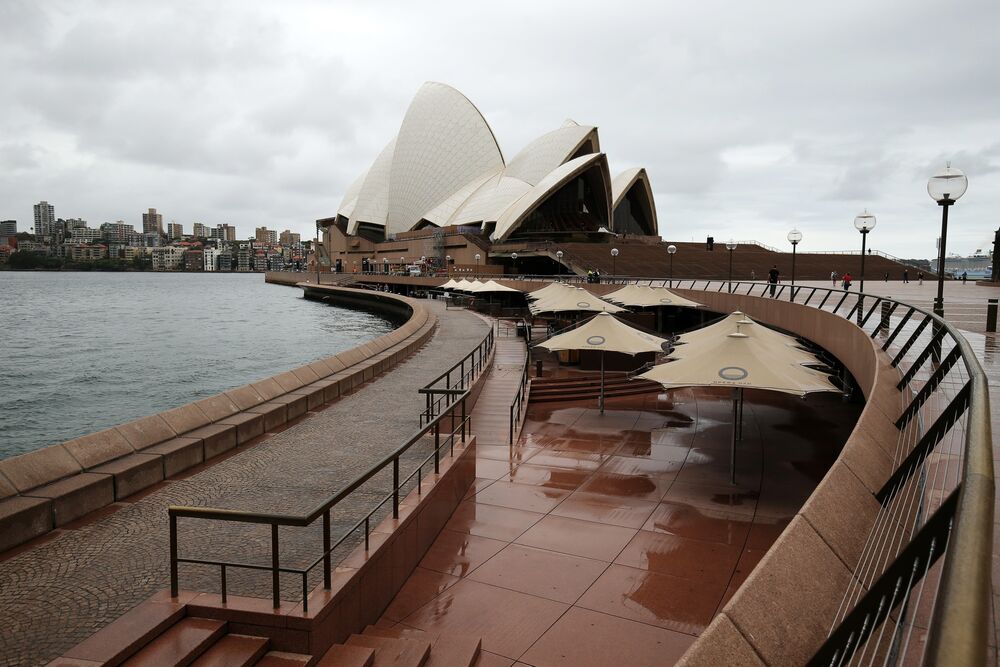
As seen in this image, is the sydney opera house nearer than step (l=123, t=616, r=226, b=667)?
No

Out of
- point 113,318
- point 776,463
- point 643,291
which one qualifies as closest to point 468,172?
point 113,318

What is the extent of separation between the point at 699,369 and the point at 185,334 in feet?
114

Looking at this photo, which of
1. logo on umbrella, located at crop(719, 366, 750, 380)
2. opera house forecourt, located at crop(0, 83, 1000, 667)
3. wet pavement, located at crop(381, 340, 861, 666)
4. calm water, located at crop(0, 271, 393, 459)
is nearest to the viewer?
opera house forecourt, located at crop(0, 83, 1000, 667)

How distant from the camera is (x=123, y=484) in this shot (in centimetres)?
654

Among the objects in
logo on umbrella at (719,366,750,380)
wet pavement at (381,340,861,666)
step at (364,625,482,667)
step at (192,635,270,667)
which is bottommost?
wet pavement at (381,340,861,666)

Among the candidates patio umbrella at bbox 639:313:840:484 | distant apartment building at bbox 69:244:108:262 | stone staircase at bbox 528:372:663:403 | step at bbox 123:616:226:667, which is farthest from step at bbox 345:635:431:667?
distant apartment building at bbox 69:244:108:262

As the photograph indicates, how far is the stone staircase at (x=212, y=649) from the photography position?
3934mm

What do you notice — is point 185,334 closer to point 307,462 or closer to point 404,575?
point 307,462

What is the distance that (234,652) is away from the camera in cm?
416

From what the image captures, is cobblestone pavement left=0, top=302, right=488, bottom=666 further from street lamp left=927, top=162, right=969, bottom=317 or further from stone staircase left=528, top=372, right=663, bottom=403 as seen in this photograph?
street lamp left=927, top=162, right=969, bottom=317

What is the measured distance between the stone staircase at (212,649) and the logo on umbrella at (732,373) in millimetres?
5458

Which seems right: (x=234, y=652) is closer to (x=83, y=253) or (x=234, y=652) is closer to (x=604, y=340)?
(x=604, y=340)

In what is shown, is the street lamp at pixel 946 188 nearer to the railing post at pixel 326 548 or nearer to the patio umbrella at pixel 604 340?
the patio umbrella at pixel 604 340

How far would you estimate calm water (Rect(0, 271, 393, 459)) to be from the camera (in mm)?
18422
